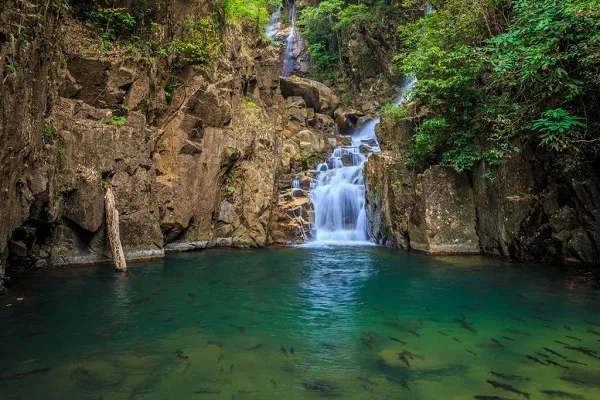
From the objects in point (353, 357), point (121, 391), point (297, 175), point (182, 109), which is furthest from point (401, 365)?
point (297, 175)

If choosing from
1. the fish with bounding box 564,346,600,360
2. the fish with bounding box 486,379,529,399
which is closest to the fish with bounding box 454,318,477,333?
the fish with bounding box 564,346,600,360

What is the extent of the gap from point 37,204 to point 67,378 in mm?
6790

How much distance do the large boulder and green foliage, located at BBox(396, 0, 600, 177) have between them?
364 inches

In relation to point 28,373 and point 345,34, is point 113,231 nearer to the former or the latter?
point 28,373

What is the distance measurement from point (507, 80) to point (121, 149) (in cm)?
1136

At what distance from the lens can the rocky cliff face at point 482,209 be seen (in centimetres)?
1195

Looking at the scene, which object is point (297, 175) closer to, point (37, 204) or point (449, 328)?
point (37, 204)

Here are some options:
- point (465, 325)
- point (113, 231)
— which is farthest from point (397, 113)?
point (113, 231)

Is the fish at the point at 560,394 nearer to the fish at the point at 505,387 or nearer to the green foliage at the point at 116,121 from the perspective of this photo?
the fish at the point at 505,387

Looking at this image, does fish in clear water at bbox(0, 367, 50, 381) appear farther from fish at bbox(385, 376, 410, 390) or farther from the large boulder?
the large boulder

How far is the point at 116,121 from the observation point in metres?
13.1

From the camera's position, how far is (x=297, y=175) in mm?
21047

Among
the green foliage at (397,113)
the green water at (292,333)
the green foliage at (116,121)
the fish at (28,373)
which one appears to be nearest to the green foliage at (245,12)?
the green foliage at (116,121)

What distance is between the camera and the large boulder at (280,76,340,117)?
2702 cm
